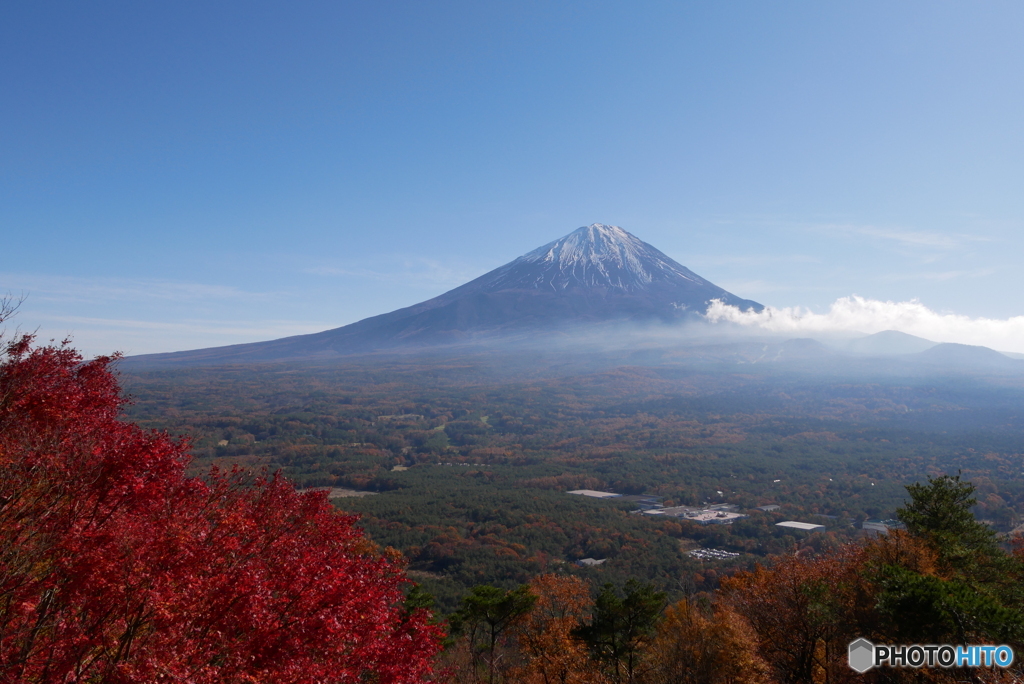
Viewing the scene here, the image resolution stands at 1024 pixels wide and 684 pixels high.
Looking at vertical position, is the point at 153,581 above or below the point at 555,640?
above

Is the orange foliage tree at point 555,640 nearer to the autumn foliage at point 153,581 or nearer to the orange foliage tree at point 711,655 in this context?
the orange foliage tree at point 711,655

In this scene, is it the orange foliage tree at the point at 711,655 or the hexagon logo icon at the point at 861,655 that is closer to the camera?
the hexagon logo icon at the point at 861,655

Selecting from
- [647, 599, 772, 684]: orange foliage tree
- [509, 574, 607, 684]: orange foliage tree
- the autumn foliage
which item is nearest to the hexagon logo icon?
[647, 599, 772, 684]: orange foliage tree

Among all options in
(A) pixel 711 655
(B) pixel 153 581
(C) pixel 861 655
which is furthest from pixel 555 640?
(B) pixel 153 581

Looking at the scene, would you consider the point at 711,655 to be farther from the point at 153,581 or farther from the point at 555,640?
the point at 153,581

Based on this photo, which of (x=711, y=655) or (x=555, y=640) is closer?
(x=711, y=655)

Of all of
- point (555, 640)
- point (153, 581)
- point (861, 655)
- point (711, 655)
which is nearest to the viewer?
point (153, 581)

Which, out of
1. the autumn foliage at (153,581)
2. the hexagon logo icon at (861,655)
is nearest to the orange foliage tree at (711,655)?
the hexagon logo icon at (861,655)
